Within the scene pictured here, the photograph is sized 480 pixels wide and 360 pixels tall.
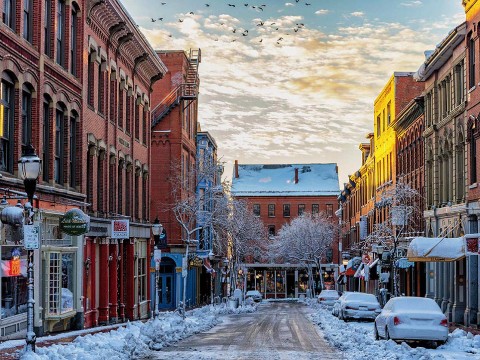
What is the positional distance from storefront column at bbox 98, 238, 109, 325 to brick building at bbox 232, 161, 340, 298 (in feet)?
253

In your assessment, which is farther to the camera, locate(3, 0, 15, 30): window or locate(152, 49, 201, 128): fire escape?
locate(152, 49, 201, 128): fire escape

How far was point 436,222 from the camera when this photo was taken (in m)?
42.0

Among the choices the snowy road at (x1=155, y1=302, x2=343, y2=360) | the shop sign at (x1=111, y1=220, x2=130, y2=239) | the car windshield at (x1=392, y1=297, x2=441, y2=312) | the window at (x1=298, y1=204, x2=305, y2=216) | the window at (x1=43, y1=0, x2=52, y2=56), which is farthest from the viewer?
the window at (x1=298, y1=204, x2=305, y2=216)

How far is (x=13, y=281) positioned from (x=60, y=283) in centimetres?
422

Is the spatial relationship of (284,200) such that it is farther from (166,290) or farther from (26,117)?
(26,117)

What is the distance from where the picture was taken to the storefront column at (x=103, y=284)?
34.9 meters

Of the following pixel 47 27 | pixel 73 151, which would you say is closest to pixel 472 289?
pixel 73 151

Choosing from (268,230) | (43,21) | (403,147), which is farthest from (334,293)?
(268,230)

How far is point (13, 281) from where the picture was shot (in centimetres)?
2389

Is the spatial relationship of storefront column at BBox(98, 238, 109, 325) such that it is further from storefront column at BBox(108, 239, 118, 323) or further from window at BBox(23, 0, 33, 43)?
window at BBox(23, 0, 33, 43)

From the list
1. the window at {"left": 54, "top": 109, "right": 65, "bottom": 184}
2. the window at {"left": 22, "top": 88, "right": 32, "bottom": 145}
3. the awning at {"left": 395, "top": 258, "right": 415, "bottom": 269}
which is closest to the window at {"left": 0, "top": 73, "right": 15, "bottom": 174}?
the window at {"left": 22, "top": 88, "right": 32, "bottom": 145}

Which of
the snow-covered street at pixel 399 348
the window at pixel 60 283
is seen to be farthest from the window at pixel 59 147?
the snow-covered street at pixel 399 348

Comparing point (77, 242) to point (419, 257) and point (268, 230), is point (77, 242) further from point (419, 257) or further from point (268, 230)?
point (268, 230)

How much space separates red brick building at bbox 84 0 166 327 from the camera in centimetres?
3297
